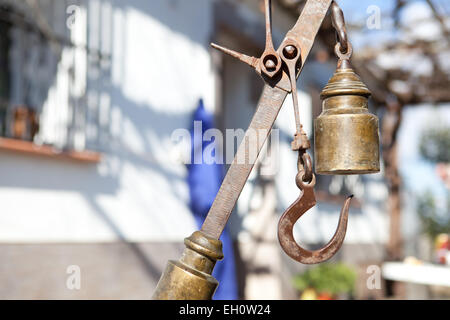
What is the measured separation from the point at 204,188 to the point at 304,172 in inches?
141

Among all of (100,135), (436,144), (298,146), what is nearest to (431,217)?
(436,144)

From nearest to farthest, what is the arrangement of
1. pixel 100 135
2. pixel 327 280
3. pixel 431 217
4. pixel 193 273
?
pixel 193 273, pixel 100 135, pixel 327 280, pixel 431 217

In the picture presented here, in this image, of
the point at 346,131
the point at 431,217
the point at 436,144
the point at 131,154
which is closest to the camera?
the point at 346,131

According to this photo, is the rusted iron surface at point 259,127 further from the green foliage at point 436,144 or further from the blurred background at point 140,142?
the green foliage at point 436,144

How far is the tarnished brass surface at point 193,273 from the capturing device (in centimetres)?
120

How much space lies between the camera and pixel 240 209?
20.5ft

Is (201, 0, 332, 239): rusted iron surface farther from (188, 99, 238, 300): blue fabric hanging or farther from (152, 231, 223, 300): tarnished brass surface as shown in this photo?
(188, 99, 238, 300): blue fabric hanging

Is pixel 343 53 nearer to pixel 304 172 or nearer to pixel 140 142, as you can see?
pixel 304 172

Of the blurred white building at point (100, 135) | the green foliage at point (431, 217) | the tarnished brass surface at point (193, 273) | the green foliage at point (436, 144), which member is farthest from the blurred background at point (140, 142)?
the green foliage at point (436, 144)

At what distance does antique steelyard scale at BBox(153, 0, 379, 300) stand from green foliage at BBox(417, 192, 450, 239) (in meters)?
15.0

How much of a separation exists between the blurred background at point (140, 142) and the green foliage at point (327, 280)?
19 millimetres

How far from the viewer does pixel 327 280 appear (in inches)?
230
